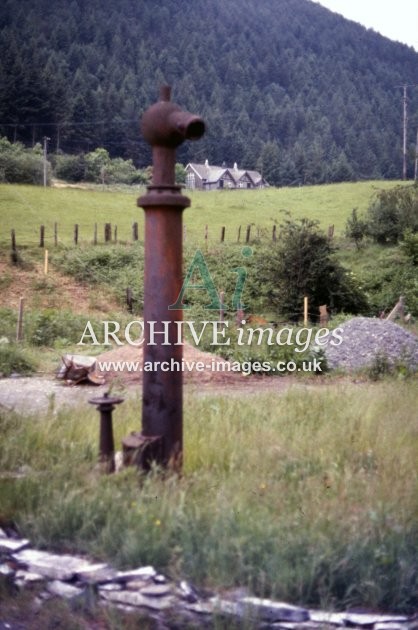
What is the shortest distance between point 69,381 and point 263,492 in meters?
6.26

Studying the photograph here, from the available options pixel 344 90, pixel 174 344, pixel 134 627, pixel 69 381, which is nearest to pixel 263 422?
pixel 174 344

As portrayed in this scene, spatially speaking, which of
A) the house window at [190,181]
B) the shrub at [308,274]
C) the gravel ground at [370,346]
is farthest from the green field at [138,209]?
the gravel ground at [370,346]

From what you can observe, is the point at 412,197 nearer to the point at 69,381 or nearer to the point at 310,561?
the point at 69,381

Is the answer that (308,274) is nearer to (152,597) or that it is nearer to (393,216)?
(393,216)

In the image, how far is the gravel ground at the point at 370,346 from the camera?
33.5ft

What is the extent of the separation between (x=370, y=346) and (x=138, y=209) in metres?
20.9

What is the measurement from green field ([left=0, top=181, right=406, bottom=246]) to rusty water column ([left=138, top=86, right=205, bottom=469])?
2094 centimetres

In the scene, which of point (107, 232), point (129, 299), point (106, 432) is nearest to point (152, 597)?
point (106, 432)

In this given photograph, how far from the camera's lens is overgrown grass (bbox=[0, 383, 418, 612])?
2.97m

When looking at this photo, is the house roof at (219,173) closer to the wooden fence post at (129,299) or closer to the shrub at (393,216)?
the shrub at (393,216)

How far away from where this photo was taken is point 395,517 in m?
3.47

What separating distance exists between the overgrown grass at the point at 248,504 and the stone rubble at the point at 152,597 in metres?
0.09

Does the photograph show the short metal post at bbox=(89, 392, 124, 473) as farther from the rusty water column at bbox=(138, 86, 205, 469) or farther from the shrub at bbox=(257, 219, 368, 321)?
the shrub at bbox=(257, 219, 368, 321)

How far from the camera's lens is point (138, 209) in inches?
1190
